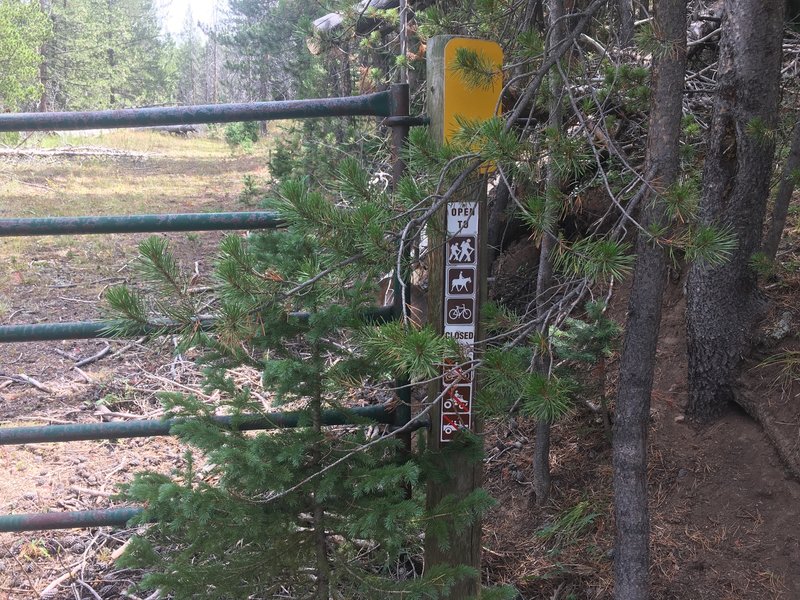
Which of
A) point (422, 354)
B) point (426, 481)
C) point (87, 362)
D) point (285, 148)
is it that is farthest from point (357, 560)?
point (285, 148)

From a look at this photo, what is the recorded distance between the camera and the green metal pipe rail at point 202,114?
7.88 feet

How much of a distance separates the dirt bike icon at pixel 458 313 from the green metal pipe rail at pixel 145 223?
0.66 m

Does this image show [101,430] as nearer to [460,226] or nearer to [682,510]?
[460,226]

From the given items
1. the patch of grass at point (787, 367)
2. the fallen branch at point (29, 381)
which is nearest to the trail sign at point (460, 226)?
the patch of grass at point (787, 367)

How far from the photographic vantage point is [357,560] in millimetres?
2531

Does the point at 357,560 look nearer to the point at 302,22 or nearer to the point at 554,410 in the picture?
the point at 554,410

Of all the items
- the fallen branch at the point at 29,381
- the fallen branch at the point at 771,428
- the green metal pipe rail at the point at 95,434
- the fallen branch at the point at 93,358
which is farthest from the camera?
the fallen branch at the point at 93,358

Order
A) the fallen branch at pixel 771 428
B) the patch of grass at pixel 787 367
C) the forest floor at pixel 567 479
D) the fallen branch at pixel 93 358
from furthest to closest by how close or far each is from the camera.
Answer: the fallen branch at pixel 93 358 → the patch of grass at pixel 787 367 → the fallen branch at pixel 771 428 → the forest floor at pixel 567 479

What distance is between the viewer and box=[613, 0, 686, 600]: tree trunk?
211 cm

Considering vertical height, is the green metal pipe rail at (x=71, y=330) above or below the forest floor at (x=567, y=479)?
above

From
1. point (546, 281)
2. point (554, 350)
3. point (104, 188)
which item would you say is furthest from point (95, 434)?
point (104, 188)

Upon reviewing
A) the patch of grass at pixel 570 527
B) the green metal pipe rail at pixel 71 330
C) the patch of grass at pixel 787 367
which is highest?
the green metal pipe rail at pixel 71 330

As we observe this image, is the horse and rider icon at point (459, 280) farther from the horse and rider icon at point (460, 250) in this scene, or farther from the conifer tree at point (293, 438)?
the conifer tree at point (293, 438)

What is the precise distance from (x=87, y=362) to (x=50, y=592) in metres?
2.60
